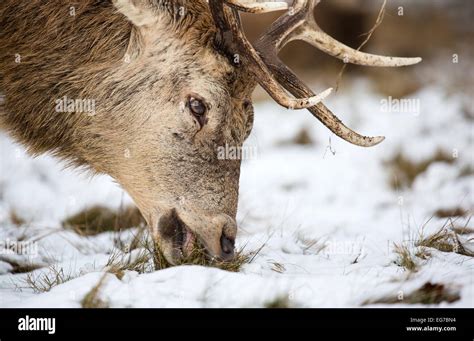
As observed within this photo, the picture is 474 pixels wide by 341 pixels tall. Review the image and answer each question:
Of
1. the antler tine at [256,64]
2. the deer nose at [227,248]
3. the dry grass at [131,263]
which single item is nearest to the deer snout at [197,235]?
the deer nose at [227,248]

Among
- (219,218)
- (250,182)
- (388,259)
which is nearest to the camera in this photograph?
(219,218)

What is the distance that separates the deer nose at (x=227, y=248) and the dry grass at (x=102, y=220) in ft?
5.73

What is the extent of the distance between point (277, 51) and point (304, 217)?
252cm

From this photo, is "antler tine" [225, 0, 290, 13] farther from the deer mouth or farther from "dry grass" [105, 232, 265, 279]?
"dry grass" [105, 232, 265, 279]

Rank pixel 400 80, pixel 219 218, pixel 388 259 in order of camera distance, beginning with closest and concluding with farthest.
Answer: pixel 219 218
pixel 388 259
pixel 400 80

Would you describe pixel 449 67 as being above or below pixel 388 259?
above

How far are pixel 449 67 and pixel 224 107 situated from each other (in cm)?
916

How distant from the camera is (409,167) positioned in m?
8.34

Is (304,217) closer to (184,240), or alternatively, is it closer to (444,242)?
(444,242)

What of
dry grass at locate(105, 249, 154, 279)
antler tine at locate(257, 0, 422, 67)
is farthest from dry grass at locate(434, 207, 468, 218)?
dry grass at locate(105, 249, 154, 279)

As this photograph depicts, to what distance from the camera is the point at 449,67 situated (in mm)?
12547

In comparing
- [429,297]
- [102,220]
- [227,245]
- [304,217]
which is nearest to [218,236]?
[227,245]

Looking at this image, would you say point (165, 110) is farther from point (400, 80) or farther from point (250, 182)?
point (400, 80)

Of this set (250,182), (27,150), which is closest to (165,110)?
(27,150)
